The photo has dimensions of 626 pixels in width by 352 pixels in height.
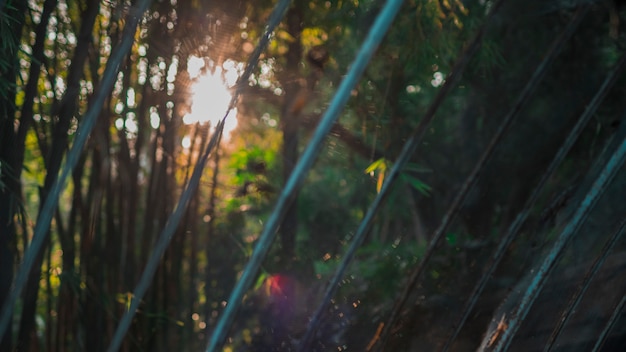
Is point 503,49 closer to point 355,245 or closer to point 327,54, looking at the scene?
point 327,54

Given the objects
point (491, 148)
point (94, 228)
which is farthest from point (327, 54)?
point (94, 228)

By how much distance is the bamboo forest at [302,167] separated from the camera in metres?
1.95

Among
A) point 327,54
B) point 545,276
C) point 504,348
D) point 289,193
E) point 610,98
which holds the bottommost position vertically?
point 504,348

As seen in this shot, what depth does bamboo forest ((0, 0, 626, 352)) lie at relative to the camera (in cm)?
195

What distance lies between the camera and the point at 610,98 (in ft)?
11.0

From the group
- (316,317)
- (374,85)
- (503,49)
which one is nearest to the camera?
(316,317)

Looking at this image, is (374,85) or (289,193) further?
(374,85)

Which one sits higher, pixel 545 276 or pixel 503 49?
pixel 503 49

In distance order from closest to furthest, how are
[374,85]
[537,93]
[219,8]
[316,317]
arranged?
1. [316,317]
2. [219,8]
3. [374,85]
4. [537,93]

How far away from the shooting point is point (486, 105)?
413 cm

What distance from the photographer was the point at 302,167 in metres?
1.29

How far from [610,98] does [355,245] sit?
6.97 ft

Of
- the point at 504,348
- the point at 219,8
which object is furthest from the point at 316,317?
the point at 219,8

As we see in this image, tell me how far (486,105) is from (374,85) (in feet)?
4.46
